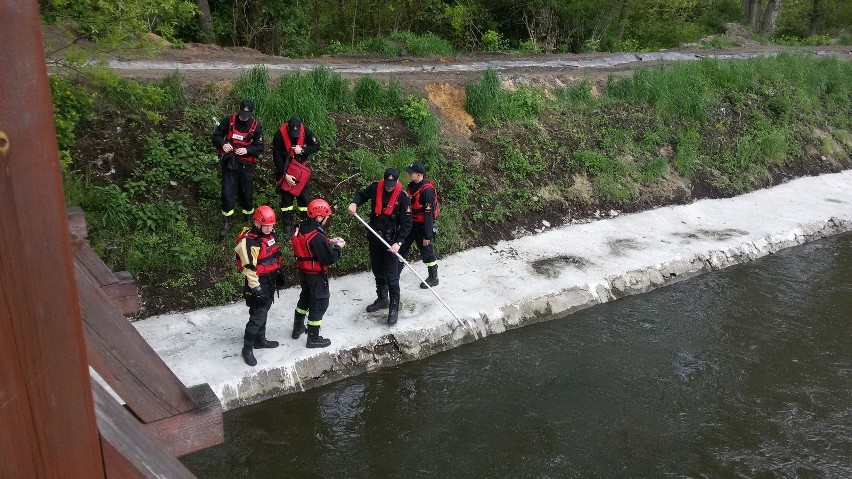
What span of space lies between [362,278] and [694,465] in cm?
494

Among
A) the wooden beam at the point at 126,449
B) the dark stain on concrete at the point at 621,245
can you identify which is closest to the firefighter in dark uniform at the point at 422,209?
the dark stain on concrete at the point at 621,245

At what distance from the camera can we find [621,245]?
11.4m

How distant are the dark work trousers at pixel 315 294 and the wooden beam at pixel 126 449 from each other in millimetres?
5986

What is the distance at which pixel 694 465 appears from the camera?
6.65 m

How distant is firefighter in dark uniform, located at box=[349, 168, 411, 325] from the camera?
848cm

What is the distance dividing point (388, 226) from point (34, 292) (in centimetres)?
746

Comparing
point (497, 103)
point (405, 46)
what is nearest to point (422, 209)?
point (497, 103)

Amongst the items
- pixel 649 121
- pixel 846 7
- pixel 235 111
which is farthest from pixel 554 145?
pixel 846 7

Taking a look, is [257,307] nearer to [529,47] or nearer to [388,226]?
[388,226]

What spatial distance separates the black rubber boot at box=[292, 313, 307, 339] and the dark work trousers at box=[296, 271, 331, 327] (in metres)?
0.23

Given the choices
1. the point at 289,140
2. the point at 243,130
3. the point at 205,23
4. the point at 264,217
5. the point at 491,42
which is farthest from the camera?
the point at 491,42

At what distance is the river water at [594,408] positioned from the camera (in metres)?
6.54

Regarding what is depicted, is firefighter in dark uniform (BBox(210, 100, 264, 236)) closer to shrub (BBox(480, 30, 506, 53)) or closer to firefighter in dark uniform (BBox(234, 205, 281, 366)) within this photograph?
firefighter in dark uniform (BBox(234, 205, 281, 366))

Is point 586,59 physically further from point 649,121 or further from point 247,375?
point 247,375
